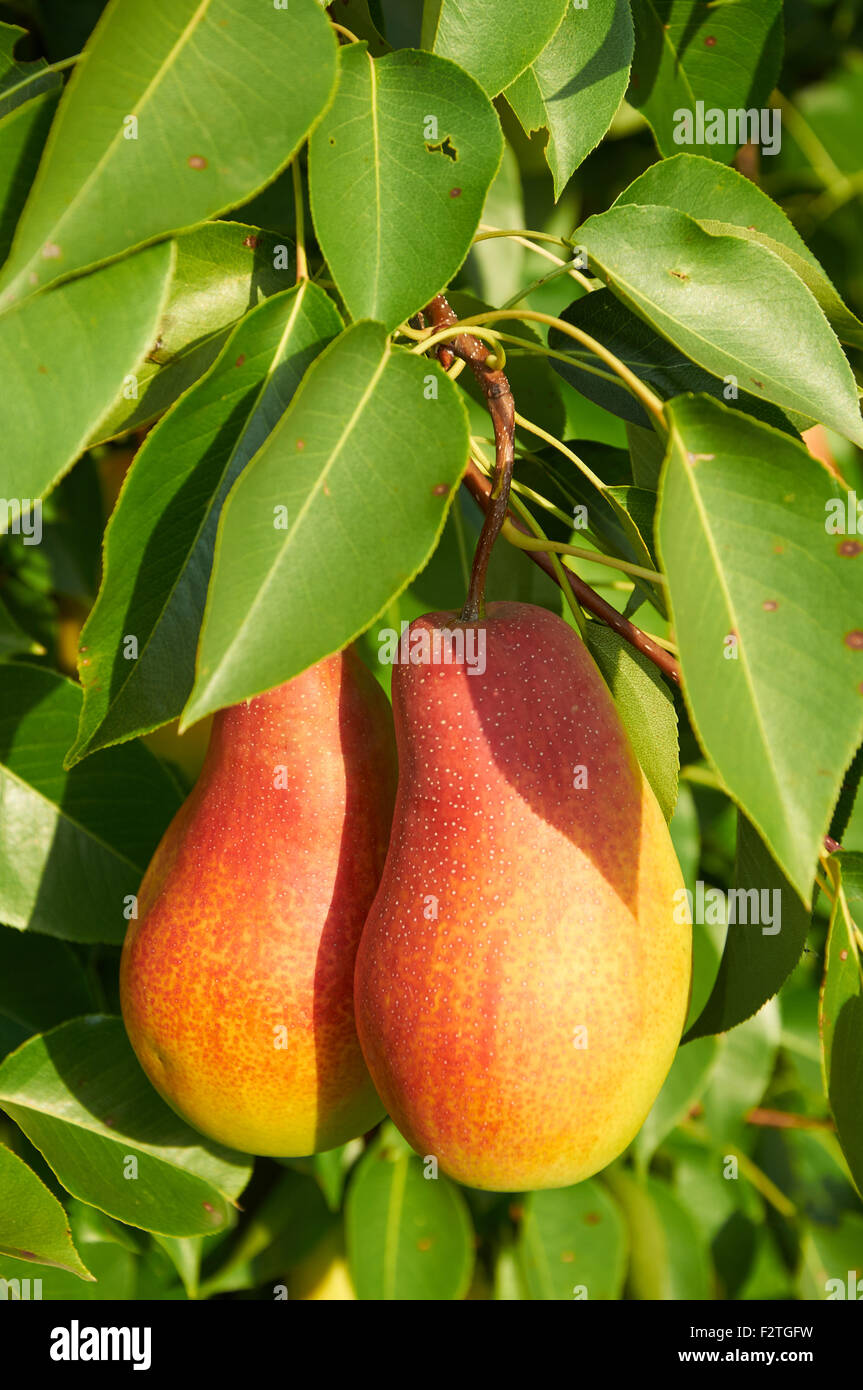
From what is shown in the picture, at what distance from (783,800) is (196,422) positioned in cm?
38

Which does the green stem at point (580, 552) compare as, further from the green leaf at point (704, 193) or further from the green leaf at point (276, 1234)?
the green leaf at point (276, 1234)

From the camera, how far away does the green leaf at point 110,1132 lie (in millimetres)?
897

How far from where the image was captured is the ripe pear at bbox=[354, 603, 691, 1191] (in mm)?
633

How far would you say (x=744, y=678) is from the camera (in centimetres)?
53

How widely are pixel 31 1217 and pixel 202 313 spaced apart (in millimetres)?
628

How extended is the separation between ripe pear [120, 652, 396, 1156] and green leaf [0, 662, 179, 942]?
12 centimetres

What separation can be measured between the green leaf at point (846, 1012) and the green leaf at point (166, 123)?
571 mm

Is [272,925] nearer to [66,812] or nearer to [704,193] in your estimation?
[66,812]

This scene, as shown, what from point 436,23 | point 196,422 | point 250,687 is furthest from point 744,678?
point 436,23

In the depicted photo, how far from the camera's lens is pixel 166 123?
0.55 m

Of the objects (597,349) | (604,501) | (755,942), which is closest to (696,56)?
(604,501)

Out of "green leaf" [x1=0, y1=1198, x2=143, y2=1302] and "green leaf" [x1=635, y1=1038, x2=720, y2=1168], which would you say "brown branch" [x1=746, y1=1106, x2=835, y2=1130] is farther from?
"green leaf" [x1=0, y1=1198, x2=143, y2=1302]

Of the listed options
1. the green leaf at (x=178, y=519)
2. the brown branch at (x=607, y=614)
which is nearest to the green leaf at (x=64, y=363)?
the green leaf at (x=178, y=519)

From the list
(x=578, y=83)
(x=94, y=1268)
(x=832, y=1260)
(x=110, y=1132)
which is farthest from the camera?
(x=832, y=1260)
